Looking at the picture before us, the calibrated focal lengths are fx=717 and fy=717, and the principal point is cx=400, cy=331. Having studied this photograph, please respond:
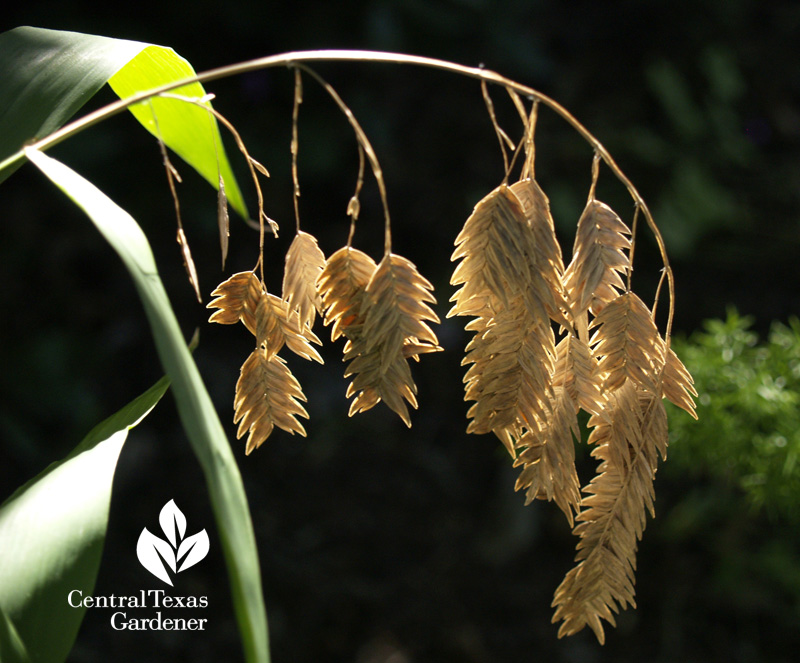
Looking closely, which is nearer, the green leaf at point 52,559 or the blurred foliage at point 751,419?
Result: the green leaf at point 52,559

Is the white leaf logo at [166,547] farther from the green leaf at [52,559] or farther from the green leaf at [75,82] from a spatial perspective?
→ the green leaf at [75,82]

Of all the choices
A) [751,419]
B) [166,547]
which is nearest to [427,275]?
[751,419]

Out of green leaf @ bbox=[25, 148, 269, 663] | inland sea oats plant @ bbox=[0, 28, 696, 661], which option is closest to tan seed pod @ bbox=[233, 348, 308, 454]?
inland sea oats plant @ bbox=[0, 28, 696, 661]

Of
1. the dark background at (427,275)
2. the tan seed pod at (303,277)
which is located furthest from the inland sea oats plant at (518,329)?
the dark background at (427,275)

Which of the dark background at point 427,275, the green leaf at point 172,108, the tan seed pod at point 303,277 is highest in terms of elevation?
the green leaf at point 172,108

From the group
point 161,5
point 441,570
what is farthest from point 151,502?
point 161,5

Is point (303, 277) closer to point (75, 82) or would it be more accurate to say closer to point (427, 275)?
point (75, 82)
